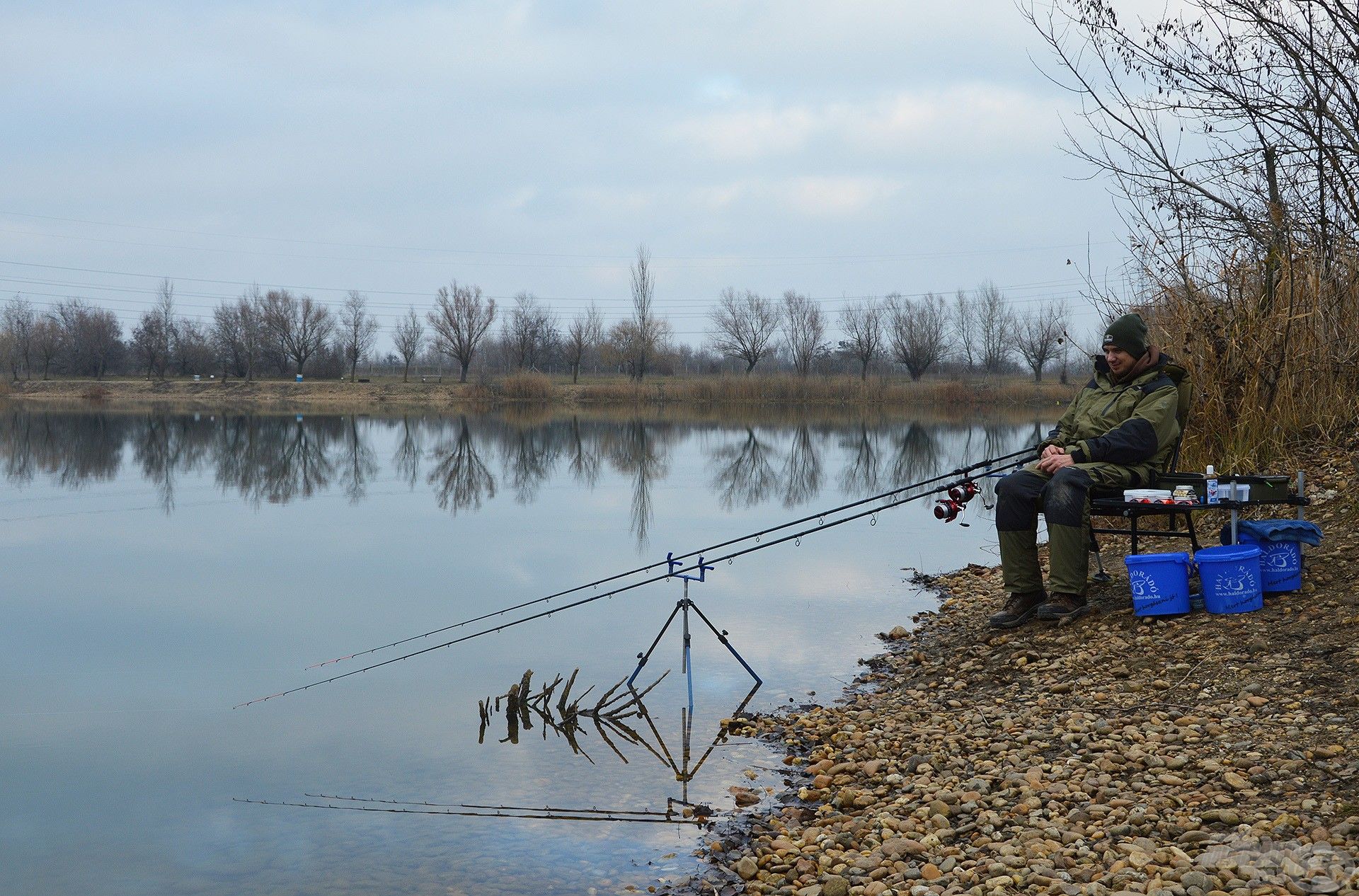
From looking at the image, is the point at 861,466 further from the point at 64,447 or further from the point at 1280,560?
the point at 64,447

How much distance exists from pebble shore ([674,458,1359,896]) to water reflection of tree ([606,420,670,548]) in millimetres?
6807

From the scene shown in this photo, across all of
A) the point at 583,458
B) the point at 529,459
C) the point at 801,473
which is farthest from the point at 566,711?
the point at 583,458

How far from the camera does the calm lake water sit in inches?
183

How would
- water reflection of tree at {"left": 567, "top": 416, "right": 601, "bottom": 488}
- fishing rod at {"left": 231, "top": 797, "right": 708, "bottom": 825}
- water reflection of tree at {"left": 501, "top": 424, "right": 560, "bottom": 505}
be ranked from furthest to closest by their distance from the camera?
water reflection of tree at {"left": 567, "top": 416, "right": 601, "bottom": 488} < water reflection of tree at {"left": 501, "top": 424, "right": 560, "bottom": 505} < fishing rod at {"left": 231, "top": 797, "right": 708, "bottom": 825}

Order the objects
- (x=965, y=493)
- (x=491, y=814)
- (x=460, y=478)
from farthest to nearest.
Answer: (x=460, y=478) < (x=965, y=493) < (x=491, y=814)

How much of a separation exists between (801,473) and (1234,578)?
14.6m

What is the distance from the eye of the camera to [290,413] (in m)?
46.7

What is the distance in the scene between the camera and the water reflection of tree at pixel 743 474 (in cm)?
1659

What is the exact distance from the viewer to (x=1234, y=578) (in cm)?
550

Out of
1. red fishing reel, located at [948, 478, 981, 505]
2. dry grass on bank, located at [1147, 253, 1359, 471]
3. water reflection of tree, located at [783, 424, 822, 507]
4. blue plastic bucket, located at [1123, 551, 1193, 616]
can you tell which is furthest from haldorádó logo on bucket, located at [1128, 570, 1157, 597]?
water reflection of tree, located at [783, 424, 822, 507]

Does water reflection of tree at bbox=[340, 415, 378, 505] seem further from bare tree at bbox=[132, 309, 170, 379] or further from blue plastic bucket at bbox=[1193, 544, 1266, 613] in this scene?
bare tree at bbox=[132, 309, 170, 379]

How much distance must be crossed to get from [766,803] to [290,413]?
45085 millimetres

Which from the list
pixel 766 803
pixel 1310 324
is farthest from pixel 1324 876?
pixel 1310 324

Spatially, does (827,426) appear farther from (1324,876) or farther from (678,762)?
(1324,876)
